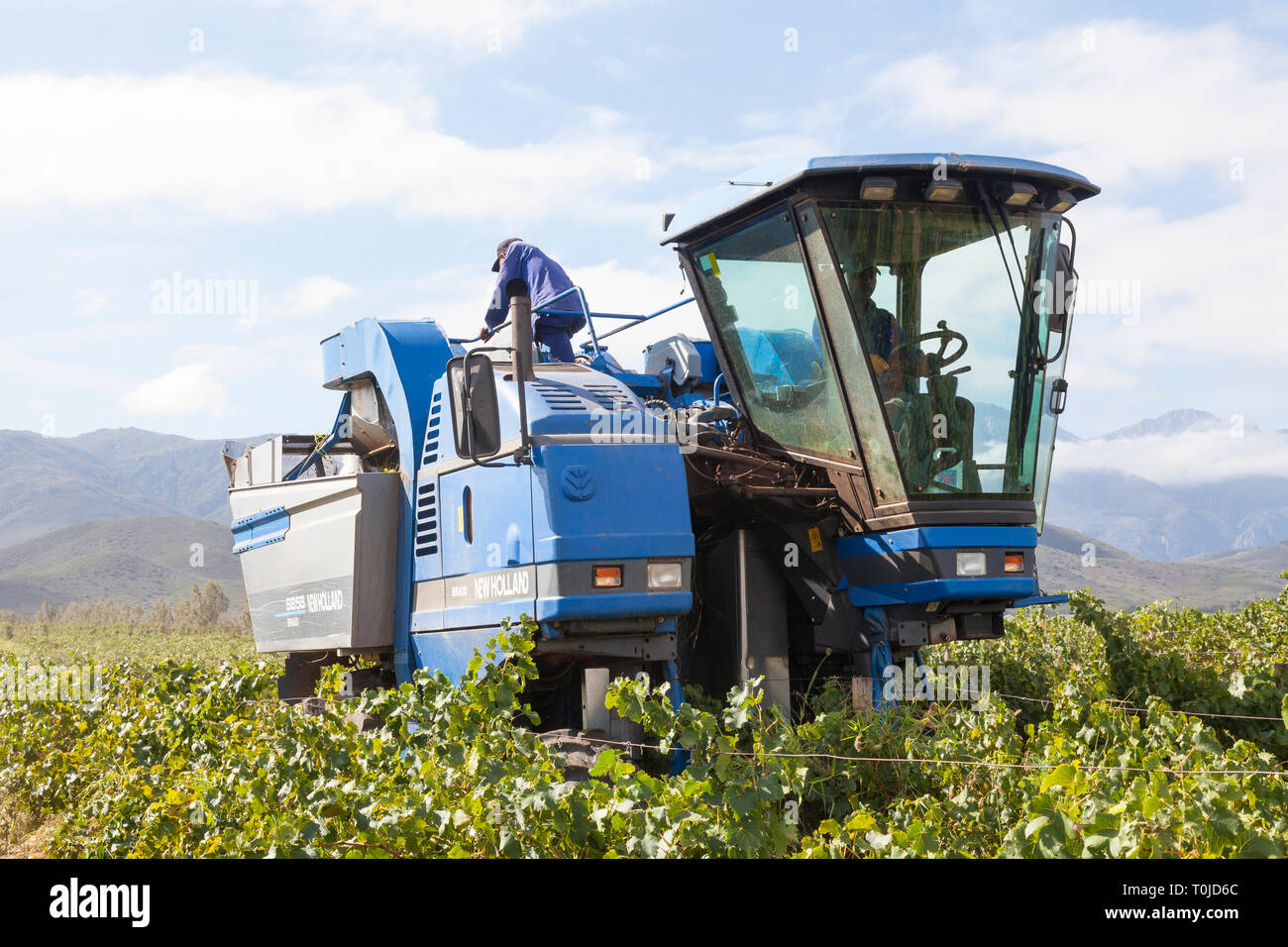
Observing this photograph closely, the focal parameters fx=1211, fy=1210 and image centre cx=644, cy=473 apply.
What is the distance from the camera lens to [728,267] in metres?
6.96

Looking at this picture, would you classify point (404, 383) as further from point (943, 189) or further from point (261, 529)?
point (943, 189)

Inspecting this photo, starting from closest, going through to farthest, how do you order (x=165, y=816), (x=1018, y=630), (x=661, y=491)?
(x=165, y=816) → (x=661, y=491) → (x=1018, y=630)

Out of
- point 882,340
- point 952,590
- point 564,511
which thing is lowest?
point 952,590

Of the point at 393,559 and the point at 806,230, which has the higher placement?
the point at 806,230

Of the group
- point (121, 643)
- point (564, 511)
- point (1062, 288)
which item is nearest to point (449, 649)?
point (564, 511)

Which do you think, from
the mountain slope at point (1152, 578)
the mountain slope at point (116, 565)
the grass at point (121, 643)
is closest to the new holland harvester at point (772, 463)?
the grass at point (121, 643)

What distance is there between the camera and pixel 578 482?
548 centimetres

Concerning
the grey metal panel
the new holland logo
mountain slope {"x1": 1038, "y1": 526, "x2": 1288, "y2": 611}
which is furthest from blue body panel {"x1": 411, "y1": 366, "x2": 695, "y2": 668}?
mountain slope {"x1": 1038, "y1": 526, "x2": 1288, "y2": 611}

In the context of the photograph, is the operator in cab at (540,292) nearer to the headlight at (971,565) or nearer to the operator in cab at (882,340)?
the operator in cab at (882,340)

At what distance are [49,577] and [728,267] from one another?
528 feet

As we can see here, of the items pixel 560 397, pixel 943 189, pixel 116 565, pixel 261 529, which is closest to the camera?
pixel 560 397

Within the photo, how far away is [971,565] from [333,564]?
11.5ft
